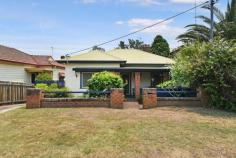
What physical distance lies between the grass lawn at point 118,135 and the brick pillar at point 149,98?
77.5 inches

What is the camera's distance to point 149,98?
14.3 metres

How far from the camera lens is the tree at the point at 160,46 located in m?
40.9

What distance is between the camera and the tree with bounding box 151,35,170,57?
134 feet

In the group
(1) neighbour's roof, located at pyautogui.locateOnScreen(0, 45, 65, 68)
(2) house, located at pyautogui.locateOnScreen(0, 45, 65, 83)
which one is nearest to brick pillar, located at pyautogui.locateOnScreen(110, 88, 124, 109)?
(2) house, located at pyautogui.locateOnScreen(0, 45, 65, 83)

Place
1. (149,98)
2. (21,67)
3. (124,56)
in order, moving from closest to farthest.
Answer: (149,98) < (124,56) < (21,67)

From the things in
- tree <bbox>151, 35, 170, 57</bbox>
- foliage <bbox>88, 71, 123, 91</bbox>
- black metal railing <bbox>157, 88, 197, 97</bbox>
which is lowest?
black metal railing <bbox>157, 88, 197, 97</bbox>

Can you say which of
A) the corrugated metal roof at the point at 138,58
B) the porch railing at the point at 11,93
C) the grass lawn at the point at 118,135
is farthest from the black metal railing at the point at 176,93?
the corrugated metal roof at the point at 138,58

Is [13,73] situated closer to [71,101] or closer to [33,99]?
[33,99]

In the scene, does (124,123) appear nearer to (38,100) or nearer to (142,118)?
(142,118)

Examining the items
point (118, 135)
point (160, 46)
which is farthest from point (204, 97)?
point (160, 46)

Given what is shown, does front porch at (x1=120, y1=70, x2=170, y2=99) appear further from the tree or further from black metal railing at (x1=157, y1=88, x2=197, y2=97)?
the tree

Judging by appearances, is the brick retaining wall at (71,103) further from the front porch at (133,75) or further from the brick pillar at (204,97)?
the front porch at (133,75)

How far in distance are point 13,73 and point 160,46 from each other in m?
21.2

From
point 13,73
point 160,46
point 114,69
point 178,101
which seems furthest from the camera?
point 160,46
